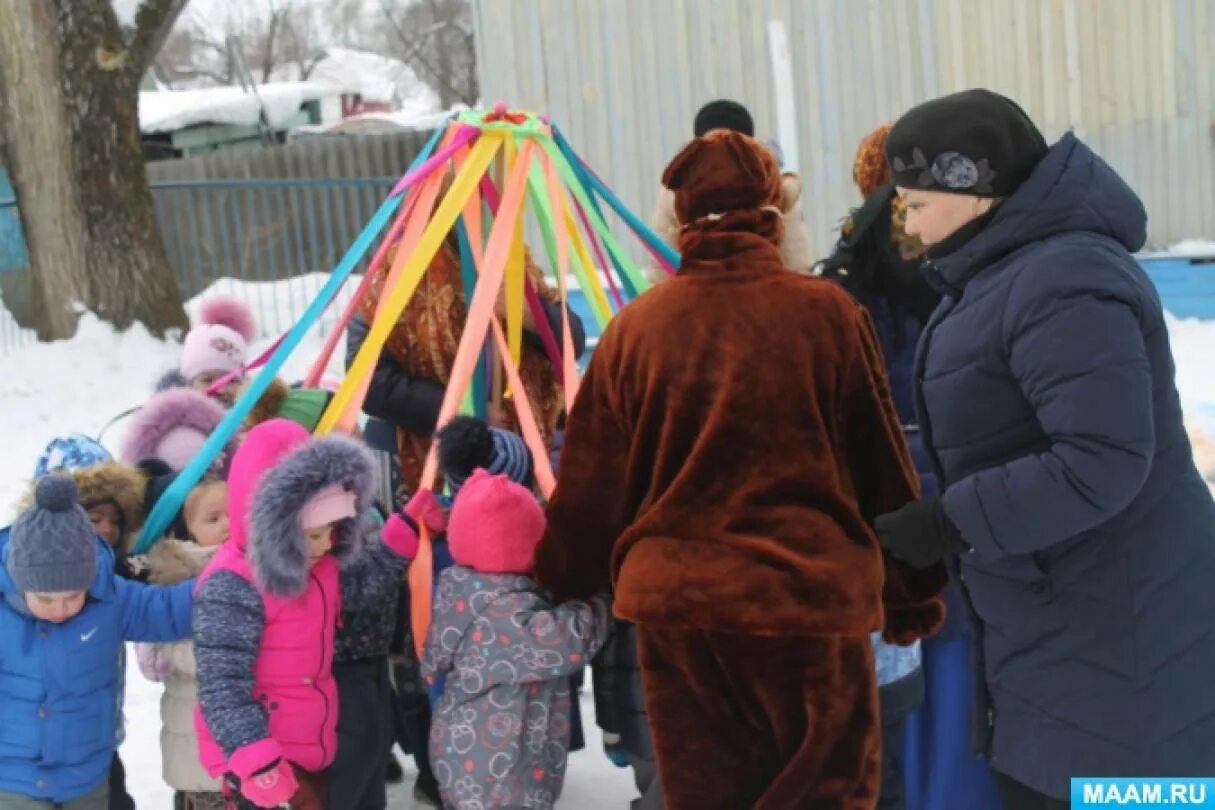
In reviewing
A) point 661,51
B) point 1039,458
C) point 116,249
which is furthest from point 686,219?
point 116,249

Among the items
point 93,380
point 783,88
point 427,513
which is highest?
point 783,88

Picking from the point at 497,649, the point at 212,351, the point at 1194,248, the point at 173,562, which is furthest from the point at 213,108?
the point at 497,649

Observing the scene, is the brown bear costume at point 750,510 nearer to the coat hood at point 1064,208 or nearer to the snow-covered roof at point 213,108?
the coat hood at point 1064,208

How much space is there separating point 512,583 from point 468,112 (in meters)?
1.37

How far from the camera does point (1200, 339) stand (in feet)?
27.8

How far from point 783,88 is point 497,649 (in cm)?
666

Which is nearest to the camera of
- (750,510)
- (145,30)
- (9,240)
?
(750,510)

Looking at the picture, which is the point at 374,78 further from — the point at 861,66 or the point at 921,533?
the point at 921,533

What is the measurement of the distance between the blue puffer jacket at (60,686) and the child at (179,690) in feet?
0.51

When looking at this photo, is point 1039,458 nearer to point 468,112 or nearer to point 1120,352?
point 1120,352

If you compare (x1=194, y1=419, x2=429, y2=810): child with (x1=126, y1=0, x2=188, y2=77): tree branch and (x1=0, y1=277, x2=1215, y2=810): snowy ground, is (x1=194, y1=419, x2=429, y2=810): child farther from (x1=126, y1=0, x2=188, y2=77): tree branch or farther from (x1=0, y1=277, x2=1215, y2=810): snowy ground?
(x1=126, y1=0, x2=188, y2=77): tree branch

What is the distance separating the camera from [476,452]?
10.1 ft

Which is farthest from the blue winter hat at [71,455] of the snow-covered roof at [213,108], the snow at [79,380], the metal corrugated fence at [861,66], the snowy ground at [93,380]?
the snow-covered roof at [213,108]

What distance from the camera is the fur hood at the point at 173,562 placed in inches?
124
